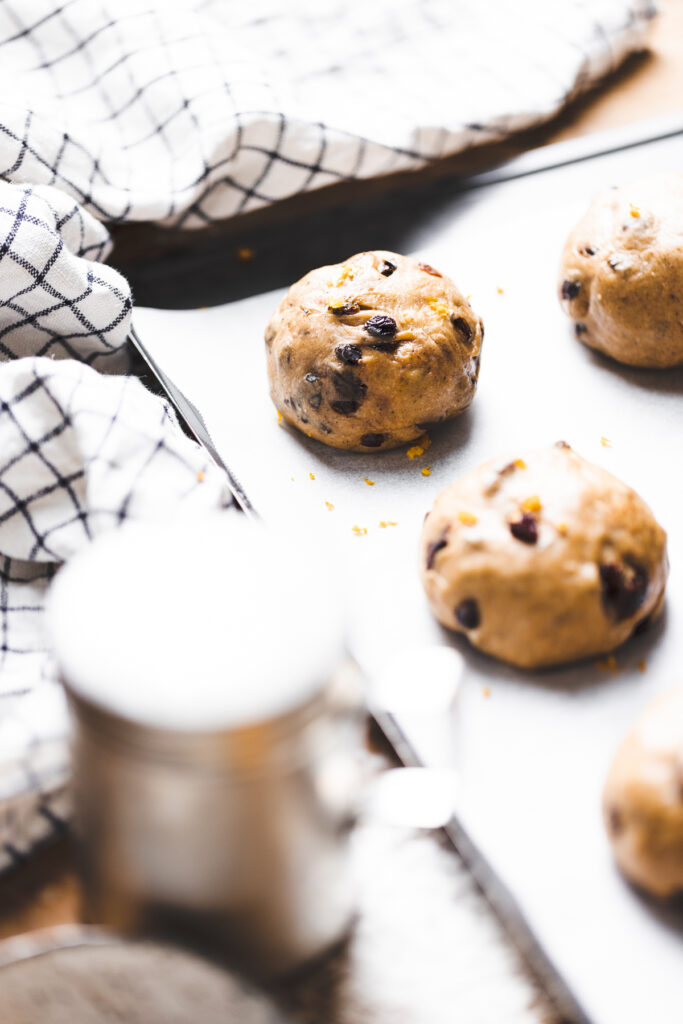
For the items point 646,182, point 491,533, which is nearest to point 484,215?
point 646,182

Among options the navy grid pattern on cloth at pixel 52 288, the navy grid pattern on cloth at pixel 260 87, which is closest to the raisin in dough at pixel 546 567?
the navy grid pattern on cloth at pixel 52 288

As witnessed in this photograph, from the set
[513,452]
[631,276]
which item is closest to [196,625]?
[513,452]

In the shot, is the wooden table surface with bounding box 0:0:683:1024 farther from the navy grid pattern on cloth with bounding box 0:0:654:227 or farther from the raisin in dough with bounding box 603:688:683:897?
the navy grid pattern on cloth with bounding box 0:0:654:227

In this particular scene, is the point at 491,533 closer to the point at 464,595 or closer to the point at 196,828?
the point at 464,595

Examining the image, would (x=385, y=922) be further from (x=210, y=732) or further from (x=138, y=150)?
(x=138, y=150)

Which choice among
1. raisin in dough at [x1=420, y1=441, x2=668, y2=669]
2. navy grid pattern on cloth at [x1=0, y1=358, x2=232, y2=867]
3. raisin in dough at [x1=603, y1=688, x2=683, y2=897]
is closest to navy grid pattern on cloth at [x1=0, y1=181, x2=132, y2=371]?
navy grid pattern on cloth at [x1=0, y1=358, x2=232, y2=867]

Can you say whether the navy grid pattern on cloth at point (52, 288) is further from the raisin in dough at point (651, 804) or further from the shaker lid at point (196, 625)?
the raisin in dough at point (651, 804)
